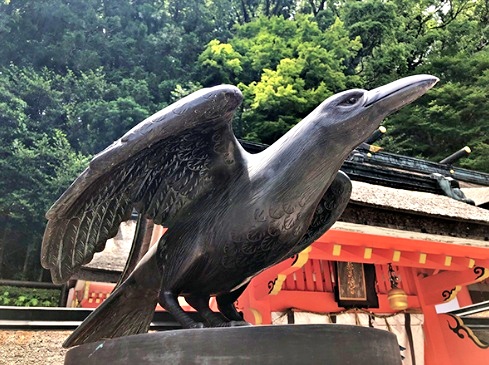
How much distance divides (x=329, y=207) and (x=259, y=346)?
23.1 inches

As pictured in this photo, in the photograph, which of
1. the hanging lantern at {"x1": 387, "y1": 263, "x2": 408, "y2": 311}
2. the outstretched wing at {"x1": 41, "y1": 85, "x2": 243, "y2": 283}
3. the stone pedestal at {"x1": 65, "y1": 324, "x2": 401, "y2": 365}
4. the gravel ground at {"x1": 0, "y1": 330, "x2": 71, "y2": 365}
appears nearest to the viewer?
the stone pedestal at {"x1": 65, "y1": 324, "x2": 401, "y2": 365}

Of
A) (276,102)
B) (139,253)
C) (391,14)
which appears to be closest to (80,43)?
(276,102)

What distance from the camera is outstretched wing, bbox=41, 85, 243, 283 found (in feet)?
3.77

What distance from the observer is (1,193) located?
11859 mm

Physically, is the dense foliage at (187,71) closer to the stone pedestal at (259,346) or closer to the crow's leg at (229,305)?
the crow's leg at (229,305)

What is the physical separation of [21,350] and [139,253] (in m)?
1.01

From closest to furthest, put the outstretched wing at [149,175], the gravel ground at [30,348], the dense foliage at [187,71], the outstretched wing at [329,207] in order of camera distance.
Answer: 1. the outstretched wing at [149,175]
2. the outstretched wing at [329,207]
3. the gravel ground at [30,348]
4. the dense foliage at [187,71]

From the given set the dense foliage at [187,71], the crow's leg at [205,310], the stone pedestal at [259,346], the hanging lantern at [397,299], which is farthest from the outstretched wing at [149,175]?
the dense foliage at [187,71]

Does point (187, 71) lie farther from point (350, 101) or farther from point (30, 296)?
point (350, 101)

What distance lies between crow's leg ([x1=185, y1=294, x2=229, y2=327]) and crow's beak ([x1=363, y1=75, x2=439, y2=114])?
73 centimetres

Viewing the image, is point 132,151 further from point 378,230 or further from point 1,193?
point 1,193

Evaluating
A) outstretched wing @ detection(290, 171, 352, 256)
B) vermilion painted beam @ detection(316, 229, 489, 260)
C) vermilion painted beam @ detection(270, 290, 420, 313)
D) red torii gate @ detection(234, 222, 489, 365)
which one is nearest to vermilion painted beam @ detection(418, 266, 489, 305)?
red torii gate @ detection(234, 222, 489, 365)

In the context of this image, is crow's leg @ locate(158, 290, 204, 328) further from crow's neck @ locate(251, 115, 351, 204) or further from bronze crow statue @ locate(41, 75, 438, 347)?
crow's neck @ locate(251, 115, 351, 204)

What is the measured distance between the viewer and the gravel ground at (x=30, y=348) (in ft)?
6.58
